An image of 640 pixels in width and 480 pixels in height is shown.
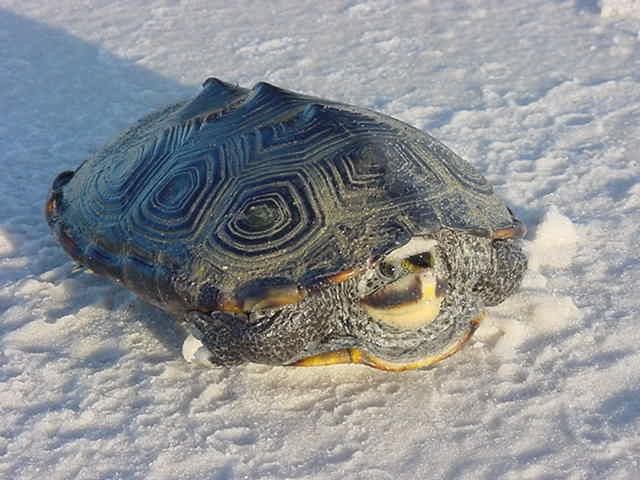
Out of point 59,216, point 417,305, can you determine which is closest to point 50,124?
point 59,216

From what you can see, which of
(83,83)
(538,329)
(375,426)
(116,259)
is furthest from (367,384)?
(83,83)

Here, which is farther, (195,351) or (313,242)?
(195,351)

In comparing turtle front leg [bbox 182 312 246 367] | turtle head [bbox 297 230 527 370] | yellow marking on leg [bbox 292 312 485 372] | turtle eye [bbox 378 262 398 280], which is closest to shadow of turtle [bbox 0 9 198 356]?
turtle front leg [bbox 182 312 246 367]

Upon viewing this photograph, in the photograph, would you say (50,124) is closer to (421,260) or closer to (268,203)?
(268,203)

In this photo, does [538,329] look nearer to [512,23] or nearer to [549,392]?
[549,392]

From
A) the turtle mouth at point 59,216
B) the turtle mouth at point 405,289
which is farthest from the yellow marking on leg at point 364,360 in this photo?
the turtle mouth at point 59,216

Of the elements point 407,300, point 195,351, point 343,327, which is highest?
point 407,300
